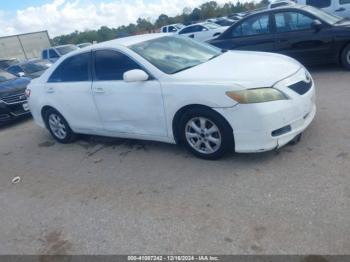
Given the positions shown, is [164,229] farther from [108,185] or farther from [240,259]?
[108,185]

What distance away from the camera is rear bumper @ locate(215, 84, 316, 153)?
3.72 m

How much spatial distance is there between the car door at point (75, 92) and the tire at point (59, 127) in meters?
0.20

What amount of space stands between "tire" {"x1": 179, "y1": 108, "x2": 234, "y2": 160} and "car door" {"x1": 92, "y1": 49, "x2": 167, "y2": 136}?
13.4 inches

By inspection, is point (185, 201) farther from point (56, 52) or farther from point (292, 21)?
point (56, 52)

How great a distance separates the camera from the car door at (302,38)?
24.1 feet

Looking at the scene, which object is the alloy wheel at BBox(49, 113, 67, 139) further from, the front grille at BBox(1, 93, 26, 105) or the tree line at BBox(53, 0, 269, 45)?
the tree line at BBox(53, 0, 269, 45)

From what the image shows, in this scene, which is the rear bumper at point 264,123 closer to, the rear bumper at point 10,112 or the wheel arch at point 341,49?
the wheel arch at point 341,49

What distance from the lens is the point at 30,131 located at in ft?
24.3

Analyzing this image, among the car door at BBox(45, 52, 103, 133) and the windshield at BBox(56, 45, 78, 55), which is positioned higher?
the car door at BBox(45, 52, 103, 133)

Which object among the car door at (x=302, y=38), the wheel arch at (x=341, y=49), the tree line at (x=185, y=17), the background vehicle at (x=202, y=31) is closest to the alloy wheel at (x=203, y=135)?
the car door at (x=302, y=38)

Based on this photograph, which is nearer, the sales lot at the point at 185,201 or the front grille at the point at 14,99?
the sales lot at the point at 185,201

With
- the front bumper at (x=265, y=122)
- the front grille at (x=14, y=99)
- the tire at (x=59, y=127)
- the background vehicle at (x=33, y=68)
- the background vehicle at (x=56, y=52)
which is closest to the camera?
the front bumper at (x=265, y=122)

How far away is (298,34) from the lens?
7613 mm

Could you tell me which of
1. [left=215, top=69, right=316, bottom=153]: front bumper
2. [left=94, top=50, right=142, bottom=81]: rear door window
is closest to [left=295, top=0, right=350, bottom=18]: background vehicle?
[left=215, top=69, right=316, bottom=153]: front bumper
